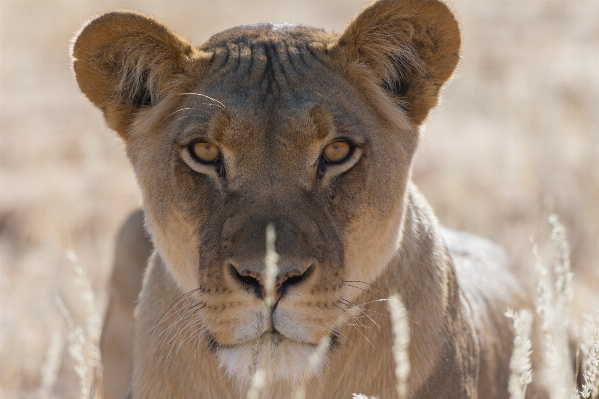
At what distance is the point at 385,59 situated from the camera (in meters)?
2.93

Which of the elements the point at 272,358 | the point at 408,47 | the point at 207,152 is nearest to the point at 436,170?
the point at 408,47

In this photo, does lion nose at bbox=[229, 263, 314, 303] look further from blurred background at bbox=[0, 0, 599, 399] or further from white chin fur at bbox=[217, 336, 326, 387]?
blurred background at bbox=[0, 0, 599, 399]

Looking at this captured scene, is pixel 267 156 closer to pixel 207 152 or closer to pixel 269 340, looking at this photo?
pixel 207 152

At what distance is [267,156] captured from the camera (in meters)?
2.59

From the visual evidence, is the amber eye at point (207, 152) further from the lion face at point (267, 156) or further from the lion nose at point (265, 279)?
the lion nose at point (265, 279)

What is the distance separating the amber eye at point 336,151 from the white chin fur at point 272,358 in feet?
1.98

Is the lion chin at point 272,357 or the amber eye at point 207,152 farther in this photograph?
the amber eye at point 207,152

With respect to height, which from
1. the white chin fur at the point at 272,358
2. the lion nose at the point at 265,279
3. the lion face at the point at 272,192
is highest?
the lion face at the point at 272,192

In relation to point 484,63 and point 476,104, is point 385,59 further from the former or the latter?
point 484,63

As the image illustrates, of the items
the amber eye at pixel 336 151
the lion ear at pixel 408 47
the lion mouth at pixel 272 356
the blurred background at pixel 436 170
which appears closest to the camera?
the lion mouth at pixel 272 356

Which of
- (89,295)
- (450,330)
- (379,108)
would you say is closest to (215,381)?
(89,295)

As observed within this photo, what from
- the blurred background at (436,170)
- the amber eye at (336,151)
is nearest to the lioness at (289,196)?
the amber eye at (336,151)

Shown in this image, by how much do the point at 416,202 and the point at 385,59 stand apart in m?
0.56

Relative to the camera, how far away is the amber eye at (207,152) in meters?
2.69
